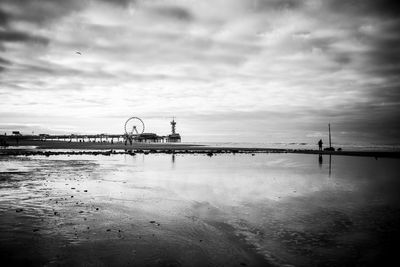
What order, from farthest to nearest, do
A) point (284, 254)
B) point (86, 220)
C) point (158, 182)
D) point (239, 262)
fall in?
1. point (158, 182)
2. point (86, 220)
3. point (284, 254)
4. point (239, 262)

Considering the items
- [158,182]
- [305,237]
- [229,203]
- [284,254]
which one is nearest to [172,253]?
[284,254]

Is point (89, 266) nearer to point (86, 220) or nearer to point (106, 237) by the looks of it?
point (106, 237)

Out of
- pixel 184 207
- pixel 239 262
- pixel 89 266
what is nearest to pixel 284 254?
pixel 239 262

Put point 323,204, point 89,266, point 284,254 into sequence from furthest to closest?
point 323,204
point 284,254
point 89,266

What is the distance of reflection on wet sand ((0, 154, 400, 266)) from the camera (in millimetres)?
7109

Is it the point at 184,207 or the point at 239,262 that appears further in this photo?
the point at 184,207

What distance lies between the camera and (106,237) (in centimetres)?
834

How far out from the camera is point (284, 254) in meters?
7.34

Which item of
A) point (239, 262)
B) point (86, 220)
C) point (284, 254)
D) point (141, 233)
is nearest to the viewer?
point (239, 262)

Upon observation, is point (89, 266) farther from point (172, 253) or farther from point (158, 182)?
point (158, 182)

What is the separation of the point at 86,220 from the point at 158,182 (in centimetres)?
980

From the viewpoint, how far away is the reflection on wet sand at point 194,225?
23.3 feet

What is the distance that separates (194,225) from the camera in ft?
32.1

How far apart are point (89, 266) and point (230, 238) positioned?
3.99 meters
